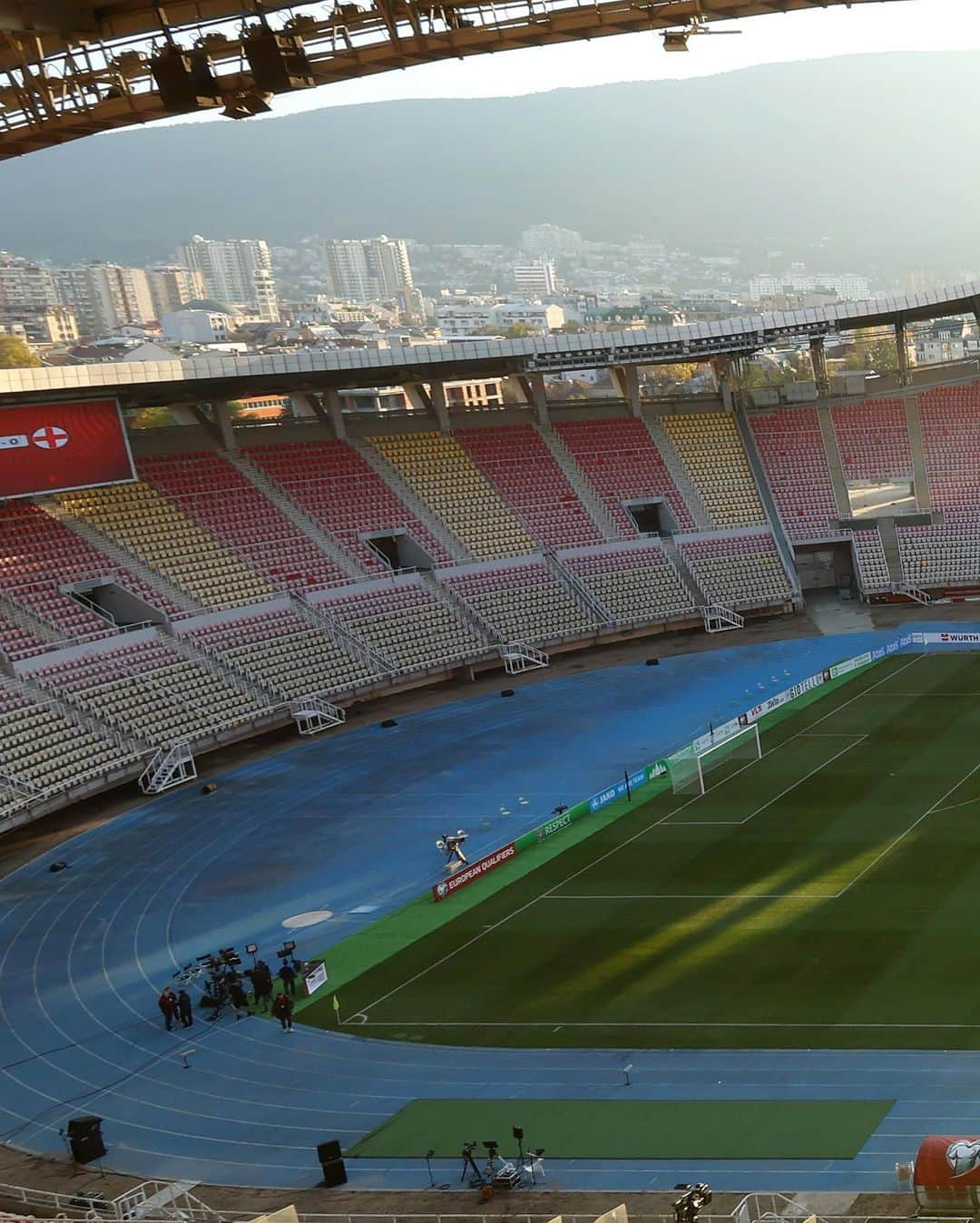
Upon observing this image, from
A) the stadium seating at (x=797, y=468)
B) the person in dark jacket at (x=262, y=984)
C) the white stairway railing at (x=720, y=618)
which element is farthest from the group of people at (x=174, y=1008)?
the stadium seating at (x=797, y=468)

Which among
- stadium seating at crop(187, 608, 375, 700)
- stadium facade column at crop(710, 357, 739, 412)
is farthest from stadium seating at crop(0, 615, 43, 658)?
stadium facade column at crop(710, 357, 739, 412)

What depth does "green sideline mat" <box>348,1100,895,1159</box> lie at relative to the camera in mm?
18953

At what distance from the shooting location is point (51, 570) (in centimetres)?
4812

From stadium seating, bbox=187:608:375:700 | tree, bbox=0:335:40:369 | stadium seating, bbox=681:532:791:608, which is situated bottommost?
stadium seating, bbox=681:532:791:608

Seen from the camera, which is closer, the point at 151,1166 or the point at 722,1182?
the point at 722,1182

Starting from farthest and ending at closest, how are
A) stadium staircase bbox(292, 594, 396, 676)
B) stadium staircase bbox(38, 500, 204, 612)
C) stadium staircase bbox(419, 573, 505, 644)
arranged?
stadium staircase bbox(419, 573, 505, 644) → stadium staircase bbox(292, 594, 396, 676) → stadium staircase bbox(38, 500, 204, 612)

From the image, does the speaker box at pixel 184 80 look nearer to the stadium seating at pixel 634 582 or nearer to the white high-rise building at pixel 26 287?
the stadium seating at pixel 634 582

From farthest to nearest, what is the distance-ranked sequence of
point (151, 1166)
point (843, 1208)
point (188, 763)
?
1. point (188, 763)
2. point (151, 1166)
3. point (843, 1208)

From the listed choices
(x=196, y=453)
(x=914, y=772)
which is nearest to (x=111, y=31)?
(x=914, y=772)

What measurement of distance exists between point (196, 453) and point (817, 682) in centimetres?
2539

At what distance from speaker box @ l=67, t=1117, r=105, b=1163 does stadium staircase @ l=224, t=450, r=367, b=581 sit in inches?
1392

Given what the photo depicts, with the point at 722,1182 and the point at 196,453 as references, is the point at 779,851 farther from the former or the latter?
the point at 196,453

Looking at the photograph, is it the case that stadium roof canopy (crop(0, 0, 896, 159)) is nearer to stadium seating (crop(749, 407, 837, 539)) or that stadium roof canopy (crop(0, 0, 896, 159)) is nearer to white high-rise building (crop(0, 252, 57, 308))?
stadium seating (crop(749, 407, 837, 539))

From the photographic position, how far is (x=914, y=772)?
119 feet
